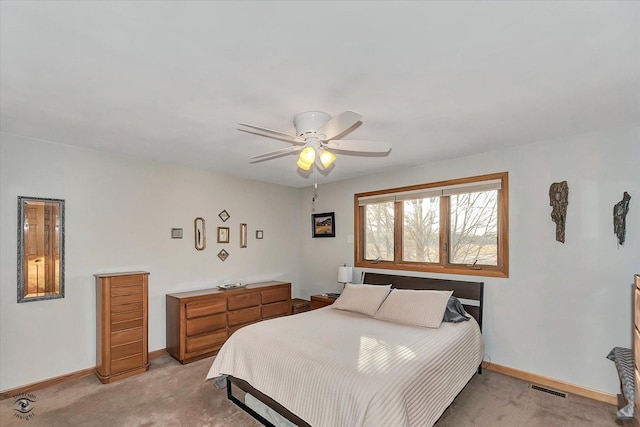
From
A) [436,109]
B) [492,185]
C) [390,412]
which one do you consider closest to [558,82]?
[436,109]

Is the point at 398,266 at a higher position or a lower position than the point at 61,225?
lower

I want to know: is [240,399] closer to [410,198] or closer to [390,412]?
[390,412]

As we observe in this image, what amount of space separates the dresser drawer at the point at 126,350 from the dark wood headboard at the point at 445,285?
114 inches

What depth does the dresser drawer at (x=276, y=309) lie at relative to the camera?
470 cm

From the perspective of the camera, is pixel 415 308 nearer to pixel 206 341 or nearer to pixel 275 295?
pixel 275 295

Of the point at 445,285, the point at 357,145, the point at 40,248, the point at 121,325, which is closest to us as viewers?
the point at 357,145

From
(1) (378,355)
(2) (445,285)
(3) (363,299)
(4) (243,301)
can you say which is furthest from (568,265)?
(4) (243,301)

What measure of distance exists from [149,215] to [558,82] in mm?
4201

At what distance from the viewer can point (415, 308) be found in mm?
3295

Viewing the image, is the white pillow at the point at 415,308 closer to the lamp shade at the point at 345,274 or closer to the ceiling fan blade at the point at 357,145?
the lamp shade at the point at 345,274

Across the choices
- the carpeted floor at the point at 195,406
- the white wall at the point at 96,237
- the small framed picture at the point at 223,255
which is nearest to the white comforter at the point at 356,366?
the carpeted floor at the point at 195,406

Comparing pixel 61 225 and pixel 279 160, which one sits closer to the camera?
pixel 61 225

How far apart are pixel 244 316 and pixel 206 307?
60 cm

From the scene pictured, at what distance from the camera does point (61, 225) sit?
3316mm
